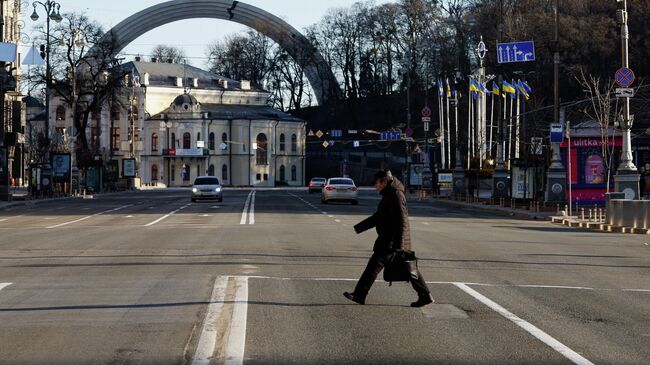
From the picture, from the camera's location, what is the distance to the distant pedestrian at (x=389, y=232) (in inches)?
508

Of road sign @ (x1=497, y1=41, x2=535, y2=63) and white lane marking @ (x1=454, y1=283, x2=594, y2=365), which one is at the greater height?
road sign @ (x1=497, y1=41, x2=535, y2=63)

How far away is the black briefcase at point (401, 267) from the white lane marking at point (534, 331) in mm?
1152

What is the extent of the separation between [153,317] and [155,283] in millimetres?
3666

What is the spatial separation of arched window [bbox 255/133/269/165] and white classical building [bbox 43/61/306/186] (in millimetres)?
133

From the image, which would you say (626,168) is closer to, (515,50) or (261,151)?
(515,50)

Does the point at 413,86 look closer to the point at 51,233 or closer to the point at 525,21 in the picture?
the point at 525,21

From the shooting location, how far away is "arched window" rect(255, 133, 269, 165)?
144125 millimetres

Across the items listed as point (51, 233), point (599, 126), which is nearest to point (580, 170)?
point (599, 126)

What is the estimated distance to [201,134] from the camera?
142 metres

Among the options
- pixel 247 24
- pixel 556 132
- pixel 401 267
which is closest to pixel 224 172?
pixel 247 24

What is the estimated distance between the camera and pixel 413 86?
11425 centimetres

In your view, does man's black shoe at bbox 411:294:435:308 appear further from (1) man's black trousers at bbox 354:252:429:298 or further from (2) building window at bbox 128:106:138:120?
(2) building window at bbox 128:106:138:120

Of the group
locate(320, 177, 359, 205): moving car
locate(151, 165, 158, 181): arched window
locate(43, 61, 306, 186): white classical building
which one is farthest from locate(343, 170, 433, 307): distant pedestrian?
locate(151, 165, 158, 181): arched window

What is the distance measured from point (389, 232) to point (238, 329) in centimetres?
262
